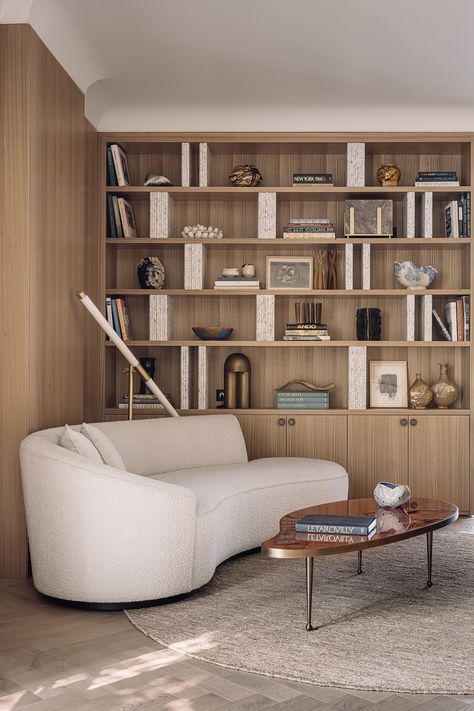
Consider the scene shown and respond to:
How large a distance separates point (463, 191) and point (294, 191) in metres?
1.17

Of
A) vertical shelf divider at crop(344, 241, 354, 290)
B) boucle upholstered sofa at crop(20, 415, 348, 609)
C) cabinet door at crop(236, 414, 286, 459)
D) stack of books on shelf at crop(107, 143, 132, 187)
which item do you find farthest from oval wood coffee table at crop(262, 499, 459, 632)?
stack of books on shelf at crop(107, 143, 132, 187)

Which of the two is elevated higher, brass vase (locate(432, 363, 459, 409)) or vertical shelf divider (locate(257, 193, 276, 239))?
vertical shelf divider (locate(257, 193, 276, 239))

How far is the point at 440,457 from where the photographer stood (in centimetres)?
550

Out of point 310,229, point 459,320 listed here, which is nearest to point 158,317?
point 310,229

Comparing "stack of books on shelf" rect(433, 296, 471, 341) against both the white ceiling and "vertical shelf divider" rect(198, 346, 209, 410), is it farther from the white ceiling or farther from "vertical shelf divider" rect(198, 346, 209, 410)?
"vertical shelf divider" rect(198, 346, 209, 410)

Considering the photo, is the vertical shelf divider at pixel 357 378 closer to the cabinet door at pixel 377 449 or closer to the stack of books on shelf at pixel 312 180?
the cabinet door at pixel 377 449

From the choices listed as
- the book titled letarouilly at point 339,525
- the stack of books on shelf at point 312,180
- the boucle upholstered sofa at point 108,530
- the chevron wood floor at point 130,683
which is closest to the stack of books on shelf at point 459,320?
the stack of books on shelf at point 312,180

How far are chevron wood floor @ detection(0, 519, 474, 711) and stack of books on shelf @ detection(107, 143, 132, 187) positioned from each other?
11.0 ft

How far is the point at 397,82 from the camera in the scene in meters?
5.05

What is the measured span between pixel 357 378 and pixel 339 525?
2.52 m

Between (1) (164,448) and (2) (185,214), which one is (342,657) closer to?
(1) (164,448)

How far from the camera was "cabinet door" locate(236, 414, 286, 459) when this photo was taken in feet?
18.0

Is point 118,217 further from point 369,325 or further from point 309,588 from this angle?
point 309,588

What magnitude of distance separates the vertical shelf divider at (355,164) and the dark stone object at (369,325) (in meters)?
0.88
